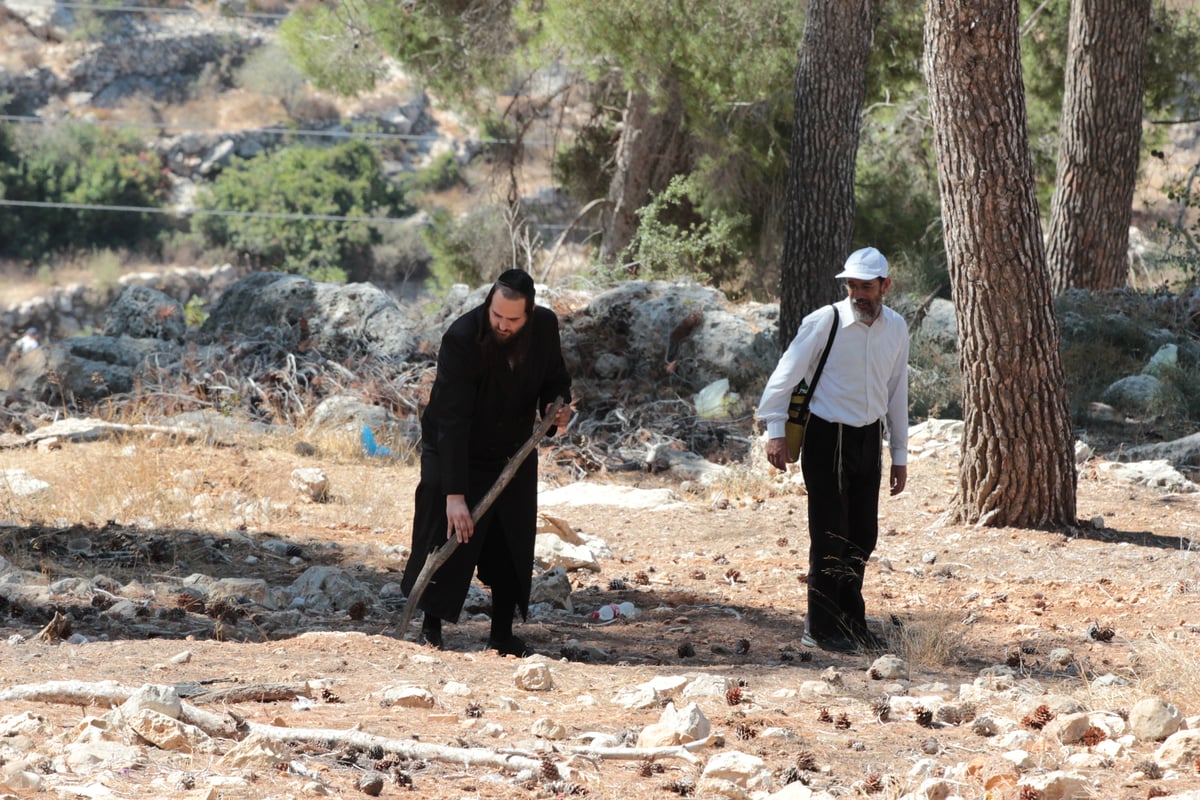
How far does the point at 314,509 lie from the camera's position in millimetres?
8414

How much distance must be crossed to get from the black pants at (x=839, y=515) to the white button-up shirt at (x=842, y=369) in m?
0.08

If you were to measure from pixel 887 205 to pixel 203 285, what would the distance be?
93.6 ft

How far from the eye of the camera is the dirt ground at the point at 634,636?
3242mm

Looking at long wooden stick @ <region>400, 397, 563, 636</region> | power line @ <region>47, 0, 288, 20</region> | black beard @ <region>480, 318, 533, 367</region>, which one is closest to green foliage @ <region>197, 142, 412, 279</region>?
power line @ <region>47, 0, 288, 20</region>

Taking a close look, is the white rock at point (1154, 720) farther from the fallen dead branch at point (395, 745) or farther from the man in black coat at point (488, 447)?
the man in black coat at point (488, 447)

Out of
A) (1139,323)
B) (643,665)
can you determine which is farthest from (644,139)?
(643,665)

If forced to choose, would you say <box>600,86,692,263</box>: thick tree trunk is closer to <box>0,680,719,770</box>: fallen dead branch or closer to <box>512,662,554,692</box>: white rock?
<box>512,662,554,692</box>: white rock

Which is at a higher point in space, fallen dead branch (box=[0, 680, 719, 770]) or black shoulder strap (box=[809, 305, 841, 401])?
black shoulder strap (box=[809, 305, 841, 401])

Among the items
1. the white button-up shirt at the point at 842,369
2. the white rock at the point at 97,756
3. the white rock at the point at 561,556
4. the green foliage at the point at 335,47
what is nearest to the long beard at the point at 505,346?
the white button-up shirt at the point at 842,369

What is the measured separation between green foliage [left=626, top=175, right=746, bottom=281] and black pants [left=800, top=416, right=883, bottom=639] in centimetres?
904

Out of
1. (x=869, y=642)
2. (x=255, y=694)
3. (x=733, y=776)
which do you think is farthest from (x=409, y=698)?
(x=869, y=642)

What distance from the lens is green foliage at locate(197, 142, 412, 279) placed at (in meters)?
40.4

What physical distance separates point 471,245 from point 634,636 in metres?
13.6

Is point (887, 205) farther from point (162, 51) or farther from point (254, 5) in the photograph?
point (162, 51)
